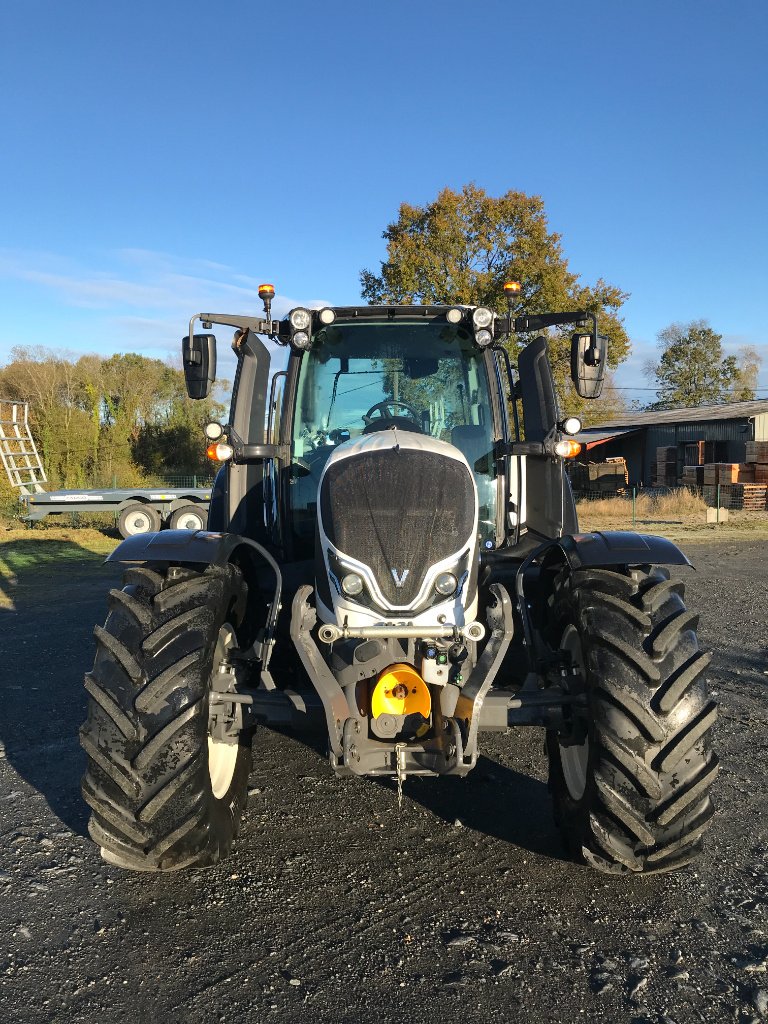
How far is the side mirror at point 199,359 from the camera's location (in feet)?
14.2

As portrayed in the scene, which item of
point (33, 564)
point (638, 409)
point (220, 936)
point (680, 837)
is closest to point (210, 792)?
point (220, 936)

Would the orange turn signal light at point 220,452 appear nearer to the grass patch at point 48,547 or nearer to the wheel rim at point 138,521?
the grass patch at point 48,547

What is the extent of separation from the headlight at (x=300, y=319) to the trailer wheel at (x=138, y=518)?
12264 mm

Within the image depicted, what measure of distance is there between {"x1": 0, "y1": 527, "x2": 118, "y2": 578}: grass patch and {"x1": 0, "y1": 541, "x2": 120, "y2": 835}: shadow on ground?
→ 1.55 feet

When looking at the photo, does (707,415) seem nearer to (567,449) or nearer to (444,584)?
(567,449)

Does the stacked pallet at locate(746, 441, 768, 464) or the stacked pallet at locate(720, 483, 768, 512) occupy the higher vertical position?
the stacked pallet at locate(746, 441, 768, 464)

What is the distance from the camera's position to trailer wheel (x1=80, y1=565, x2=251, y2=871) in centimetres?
292

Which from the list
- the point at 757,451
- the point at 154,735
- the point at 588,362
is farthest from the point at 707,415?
the point at 154,735

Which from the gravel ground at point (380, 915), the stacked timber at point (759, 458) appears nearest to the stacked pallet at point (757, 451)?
the stacked timber at point (759, 458)

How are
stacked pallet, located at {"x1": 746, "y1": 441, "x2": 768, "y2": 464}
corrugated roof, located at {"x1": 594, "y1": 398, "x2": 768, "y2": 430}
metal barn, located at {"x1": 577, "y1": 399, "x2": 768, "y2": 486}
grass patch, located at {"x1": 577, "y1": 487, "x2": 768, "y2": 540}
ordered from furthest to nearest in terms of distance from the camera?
corrugated roof, located at {"x1": 594, "y1": 398, "x2": 768, "y2": 430}
metal barn, located at {"x1": 577, "y1": 399, "x2": 768, "y2": 486}
stacked pallet, located at {"x1": 746, "y1": 441, "x2": 768, "y2": 464}
grass patch, located at {"x1": 577, "y1": 487, "x2": 768, "y2": 540}

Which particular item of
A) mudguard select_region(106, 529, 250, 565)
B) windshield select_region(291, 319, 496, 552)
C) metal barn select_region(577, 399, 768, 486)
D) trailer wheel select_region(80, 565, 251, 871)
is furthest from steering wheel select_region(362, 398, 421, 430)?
metal barn select_region(577, 399, 768, 486)

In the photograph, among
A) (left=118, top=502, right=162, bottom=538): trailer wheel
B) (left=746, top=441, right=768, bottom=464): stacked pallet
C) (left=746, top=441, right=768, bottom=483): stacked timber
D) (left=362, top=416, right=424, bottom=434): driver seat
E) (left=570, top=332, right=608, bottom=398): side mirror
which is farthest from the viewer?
(left=746, top=441, right=768, bottom=464): stacked pallet

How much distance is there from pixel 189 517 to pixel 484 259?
499 inches

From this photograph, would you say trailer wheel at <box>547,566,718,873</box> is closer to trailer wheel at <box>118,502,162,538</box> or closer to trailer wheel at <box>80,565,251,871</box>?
trailer wheel at <box>80,565,251,871</box>
